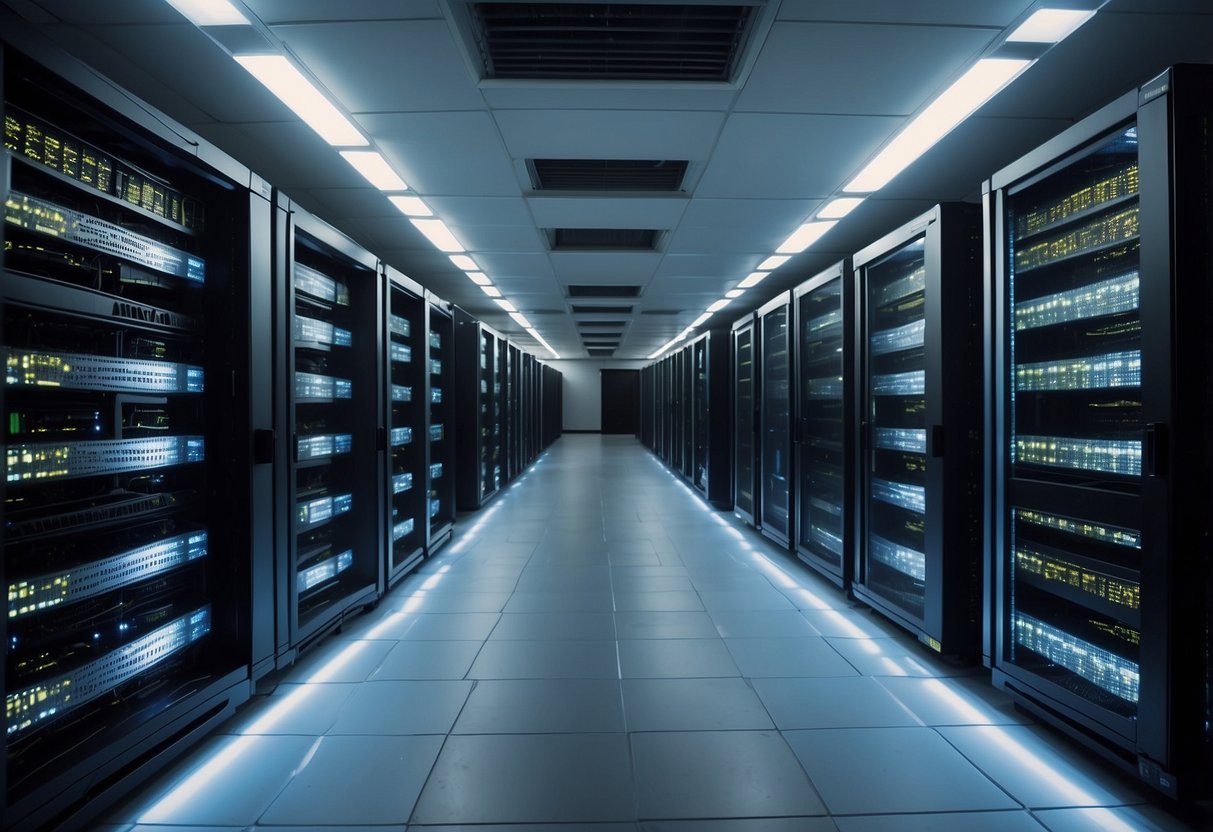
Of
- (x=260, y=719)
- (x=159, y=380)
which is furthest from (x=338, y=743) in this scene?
(x=159, y=380)

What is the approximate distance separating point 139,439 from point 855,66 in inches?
122

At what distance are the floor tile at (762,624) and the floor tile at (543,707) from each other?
90cm

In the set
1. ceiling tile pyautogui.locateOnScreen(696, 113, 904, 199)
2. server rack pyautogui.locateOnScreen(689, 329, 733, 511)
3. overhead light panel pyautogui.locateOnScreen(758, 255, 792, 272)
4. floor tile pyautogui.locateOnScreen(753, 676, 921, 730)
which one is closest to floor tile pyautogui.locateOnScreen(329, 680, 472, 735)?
floor tile pyautogui.locateOnScreen(753, 676, 921, 730)

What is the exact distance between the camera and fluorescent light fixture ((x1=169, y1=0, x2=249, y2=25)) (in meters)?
2.29

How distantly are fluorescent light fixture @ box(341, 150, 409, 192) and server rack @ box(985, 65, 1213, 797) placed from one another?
3.29 m

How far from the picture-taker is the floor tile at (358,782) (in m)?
1.71

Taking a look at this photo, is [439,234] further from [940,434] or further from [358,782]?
[358,782]

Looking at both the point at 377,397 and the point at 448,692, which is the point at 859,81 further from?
the point at 448,692

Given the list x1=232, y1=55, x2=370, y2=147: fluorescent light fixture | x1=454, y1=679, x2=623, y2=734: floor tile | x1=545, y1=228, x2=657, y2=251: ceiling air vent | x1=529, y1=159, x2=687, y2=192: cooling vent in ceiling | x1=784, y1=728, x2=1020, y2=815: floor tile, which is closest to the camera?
x1=784, y1=728, x2=1020, y2=815: floor tile

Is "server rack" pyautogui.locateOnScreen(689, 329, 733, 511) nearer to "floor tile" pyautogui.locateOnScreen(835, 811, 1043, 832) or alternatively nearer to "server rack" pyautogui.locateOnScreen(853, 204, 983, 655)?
"server rack" pyautogui.locateOnScreen(853, 204, 983, 655)

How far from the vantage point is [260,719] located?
227 centimetres

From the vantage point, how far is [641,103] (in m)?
3.01

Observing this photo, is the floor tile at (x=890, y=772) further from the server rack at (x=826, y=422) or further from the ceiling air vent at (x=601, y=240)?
the ceiling air vent at (x=601, y=240)

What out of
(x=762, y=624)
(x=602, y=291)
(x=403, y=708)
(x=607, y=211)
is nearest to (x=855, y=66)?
(x=607, y=211)
